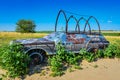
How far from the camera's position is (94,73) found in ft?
29.6

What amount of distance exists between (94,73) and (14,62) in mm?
2977

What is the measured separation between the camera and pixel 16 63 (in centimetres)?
851

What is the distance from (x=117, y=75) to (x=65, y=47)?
2.49m

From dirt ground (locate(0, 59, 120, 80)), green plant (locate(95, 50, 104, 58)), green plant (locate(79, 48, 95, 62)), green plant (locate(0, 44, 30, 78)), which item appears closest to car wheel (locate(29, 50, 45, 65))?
green plant (locate(0, 44, 30, 78))

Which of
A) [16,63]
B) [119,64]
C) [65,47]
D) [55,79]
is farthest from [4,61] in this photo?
[119,64]

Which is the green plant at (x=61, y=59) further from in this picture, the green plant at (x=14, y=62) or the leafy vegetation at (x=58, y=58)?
the green plant at (x=14, y=62)

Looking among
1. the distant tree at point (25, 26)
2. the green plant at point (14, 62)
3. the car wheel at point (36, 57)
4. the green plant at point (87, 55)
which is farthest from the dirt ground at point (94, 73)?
the distant tree at point (25, 26)

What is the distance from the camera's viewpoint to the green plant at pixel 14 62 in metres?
8.49

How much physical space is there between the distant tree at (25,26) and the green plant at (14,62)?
3788 inches

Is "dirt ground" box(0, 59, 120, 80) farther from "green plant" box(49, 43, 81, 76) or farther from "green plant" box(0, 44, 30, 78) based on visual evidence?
"green plant" box(0, 44, 30, 78)

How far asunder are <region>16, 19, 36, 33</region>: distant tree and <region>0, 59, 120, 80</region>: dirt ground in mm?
95640

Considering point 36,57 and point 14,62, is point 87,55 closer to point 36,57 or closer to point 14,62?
point 36,57

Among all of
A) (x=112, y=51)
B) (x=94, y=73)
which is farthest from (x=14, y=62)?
(x=112, y=51)

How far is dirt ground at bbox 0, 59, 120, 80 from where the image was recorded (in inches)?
336
